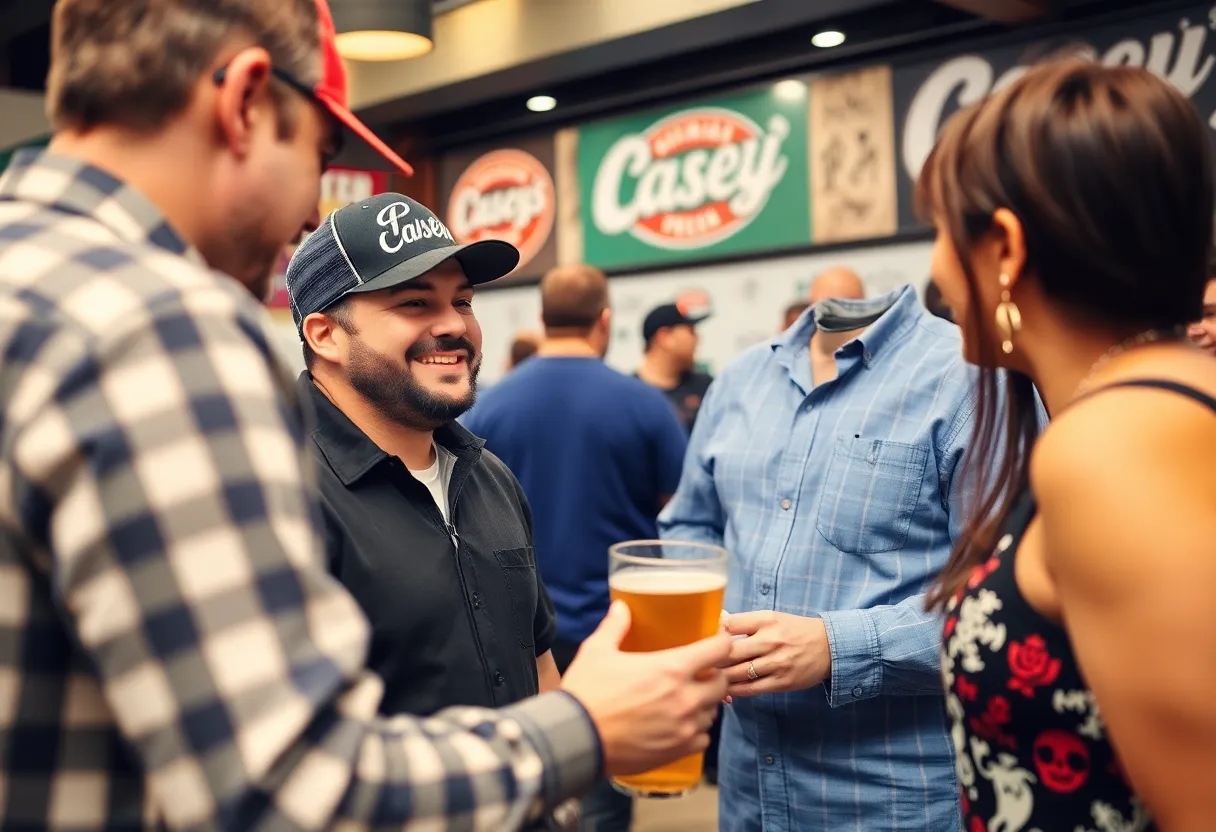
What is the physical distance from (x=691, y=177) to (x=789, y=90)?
0.82 meters

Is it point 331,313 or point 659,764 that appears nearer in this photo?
point 659,764

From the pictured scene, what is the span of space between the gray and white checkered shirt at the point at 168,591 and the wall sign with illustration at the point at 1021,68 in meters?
3.94

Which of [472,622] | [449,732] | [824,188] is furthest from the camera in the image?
[824,188]

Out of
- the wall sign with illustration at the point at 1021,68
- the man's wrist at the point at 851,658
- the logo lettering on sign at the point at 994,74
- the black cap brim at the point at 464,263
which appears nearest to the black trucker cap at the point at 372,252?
the black cap brim at the point at 464,263

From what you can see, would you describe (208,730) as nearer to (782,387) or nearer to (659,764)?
(659,764)

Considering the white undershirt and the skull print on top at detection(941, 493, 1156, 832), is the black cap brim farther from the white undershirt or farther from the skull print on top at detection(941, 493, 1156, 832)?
the skull print on top at detection(941, 493, 1156, 832)

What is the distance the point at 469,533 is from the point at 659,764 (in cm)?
76

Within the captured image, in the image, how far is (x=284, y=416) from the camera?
80 centimetres

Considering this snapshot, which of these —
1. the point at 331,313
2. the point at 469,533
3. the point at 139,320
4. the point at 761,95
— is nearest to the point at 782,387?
the point at 469,533

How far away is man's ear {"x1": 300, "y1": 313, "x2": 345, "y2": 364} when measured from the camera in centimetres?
177

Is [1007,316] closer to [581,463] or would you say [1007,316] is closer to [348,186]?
[581,463]

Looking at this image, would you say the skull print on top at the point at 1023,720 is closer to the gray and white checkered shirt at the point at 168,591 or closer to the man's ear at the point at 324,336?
the gray and white checkered shirt at the point at 168,591

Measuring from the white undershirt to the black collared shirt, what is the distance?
0.02 m

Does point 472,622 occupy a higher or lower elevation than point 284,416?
lower
